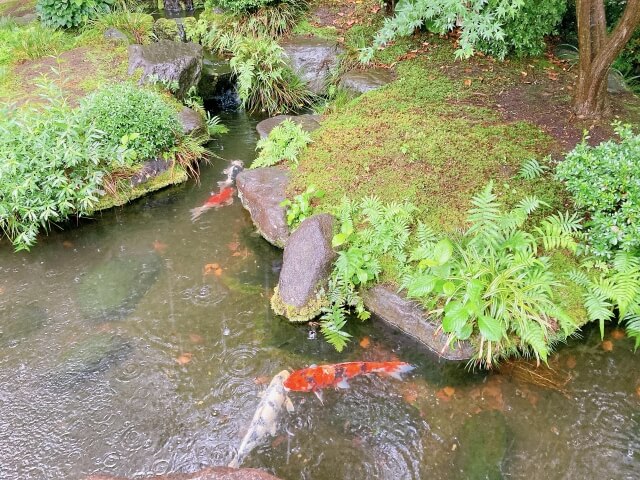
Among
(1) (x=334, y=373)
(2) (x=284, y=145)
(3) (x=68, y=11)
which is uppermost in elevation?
(3) (x=68, y=11)

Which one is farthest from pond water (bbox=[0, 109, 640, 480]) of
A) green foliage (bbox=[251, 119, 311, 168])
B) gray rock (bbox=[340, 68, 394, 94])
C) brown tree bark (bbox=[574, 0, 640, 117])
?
gray rock (bbox=[340, 68, 394, 94])

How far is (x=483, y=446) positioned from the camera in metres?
4.34

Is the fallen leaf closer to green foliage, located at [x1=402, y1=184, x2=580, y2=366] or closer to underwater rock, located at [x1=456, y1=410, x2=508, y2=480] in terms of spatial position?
green foliage, located at [x1=402, y1=184, x2=580, y2=366]

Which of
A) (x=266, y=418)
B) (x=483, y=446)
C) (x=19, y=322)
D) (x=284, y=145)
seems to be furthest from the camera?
(x=284, y=145)

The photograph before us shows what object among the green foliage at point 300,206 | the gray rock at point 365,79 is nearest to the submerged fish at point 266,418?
the green foliage at point 300,206

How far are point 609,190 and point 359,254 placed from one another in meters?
2.58

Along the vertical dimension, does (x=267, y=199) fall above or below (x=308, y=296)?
above

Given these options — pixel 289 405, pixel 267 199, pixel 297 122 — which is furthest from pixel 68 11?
pixel 289 405

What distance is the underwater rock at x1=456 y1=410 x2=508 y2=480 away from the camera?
417 cm

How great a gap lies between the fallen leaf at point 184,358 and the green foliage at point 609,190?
4.32 m

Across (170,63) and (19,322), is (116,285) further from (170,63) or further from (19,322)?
(170,63)

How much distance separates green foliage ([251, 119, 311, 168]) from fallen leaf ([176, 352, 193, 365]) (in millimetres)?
3108

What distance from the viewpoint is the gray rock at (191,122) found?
8.42 meters

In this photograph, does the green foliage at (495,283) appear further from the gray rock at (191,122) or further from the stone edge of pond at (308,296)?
the gray rock at (191,122)
